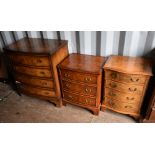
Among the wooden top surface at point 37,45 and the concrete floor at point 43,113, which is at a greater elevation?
the wooden top surface at point 37,45

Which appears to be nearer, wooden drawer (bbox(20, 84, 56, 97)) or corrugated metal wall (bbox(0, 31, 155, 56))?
corrugated metal wall (bbox(0, 31, 155, 56))

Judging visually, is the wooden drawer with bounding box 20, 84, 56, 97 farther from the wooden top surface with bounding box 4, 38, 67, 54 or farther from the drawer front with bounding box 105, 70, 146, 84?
the drawer front with bounding box 105, 70, 146, 84

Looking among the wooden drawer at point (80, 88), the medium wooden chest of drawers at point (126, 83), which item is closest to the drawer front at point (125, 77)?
the medium wooden chest of drawers at point (126, 83)

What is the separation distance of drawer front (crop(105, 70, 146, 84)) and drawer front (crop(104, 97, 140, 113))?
36 centimetres

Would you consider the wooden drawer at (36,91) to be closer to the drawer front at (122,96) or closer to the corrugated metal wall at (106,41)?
the corrugated metal wall at (106,41)

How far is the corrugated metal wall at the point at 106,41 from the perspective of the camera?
1.87m

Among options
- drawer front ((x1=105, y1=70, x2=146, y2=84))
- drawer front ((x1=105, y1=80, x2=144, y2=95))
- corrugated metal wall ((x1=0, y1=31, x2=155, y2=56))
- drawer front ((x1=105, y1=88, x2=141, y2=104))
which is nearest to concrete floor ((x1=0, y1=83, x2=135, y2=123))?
drawer front ((x1=105, y1=88, x2=141, y2=104))

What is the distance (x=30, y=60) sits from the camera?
1.97 m

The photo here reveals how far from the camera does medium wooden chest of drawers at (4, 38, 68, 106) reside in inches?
75.3

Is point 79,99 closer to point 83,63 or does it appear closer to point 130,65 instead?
point 83,63

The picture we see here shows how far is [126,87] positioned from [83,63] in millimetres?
625

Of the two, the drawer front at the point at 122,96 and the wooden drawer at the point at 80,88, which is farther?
the wooden drawer at the point at 80,88

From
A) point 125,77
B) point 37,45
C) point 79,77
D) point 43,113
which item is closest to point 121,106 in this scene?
point 125,77
